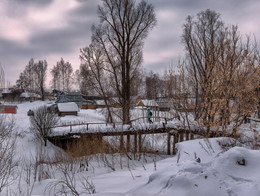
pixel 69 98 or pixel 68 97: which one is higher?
pixel 68 97

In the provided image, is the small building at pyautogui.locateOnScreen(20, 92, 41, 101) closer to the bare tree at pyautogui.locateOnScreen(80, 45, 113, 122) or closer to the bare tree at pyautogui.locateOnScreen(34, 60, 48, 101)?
the bare tree at pyautogui.locateOnScreen(34, 60, 48, 101)

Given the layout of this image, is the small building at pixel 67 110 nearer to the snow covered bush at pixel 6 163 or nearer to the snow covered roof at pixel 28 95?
the snow covered bush at pixel 6 163

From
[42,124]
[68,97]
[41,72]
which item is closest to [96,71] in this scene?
[42,124]

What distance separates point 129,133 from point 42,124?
9.65m

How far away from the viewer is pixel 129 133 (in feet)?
40.1

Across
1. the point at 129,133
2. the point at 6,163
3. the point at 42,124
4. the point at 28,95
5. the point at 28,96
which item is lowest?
the point at 42,124

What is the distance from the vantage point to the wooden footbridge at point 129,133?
10873 millimetres

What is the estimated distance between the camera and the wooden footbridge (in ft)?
35.7

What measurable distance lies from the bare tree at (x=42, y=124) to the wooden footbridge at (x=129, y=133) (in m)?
0.60

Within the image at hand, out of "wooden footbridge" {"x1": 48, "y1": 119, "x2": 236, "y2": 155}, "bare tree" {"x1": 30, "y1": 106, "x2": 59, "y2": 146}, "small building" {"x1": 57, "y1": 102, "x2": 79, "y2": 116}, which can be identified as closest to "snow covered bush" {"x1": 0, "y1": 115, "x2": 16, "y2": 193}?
"wooden footbridge" {"x1": 48, "y1": 119, "x2": 236, "y2": 155}

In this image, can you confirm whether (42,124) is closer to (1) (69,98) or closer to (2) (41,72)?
(1) (69,98)

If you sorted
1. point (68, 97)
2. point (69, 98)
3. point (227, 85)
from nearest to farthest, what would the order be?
point (227, 85) < point (68, 97) < point (69, 98)

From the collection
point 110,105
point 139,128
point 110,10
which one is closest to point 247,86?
point 139,128

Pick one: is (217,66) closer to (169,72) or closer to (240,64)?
(240,64)
